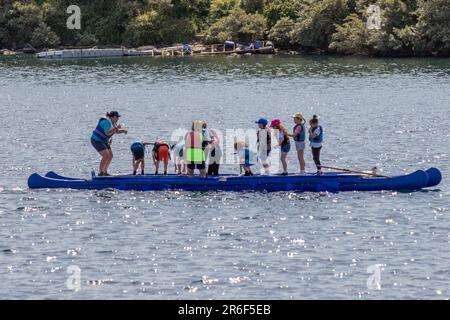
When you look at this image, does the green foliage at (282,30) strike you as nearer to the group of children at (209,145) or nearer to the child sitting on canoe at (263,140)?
the group of children at (209,145)

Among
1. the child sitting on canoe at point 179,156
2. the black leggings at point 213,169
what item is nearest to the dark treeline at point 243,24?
the child sitting on canoe at point 179,156

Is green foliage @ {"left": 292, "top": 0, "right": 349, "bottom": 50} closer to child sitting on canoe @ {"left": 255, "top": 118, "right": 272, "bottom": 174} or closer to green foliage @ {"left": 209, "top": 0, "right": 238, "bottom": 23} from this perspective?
green foliage @ {"left": 209, "top": 0, "right": 238, "bottom": 23}

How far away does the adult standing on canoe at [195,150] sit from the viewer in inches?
1576

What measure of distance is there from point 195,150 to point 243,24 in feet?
296

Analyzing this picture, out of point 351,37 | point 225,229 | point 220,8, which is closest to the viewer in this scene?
point 225,229

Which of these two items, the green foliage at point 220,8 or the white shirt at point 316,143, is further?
the green foliage at point 220,8

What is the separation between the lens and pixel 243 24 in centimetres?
12912

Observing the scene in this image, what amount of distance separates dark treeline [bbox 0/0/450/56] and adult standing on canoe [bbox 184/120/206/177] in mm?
75756

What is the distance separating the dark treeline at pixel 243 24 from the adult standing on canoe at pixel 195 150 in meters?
75.8

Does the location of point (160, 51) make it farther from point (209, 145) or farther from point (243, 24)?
point (209, 145)

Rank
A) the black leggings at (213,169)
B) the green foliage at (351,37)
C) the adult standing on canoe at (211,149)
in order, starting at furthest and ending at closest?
the green foliage at (351,37), the black leggings at (213,169), the adult standing on canoe at (211,149)

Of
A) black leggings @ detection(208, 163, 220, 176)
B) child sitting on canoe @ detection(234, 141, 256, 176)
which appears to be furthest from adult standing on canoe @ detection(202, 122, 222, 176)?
child sitting on canoe @ detection(234, 141, 256, 176)

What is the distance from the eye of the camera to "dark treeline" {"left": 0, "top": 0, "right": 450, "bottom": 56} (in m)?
115

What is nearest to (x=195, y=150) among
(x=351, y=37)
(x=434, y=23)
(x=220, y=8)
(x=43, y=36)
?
(x=434, y=23)
